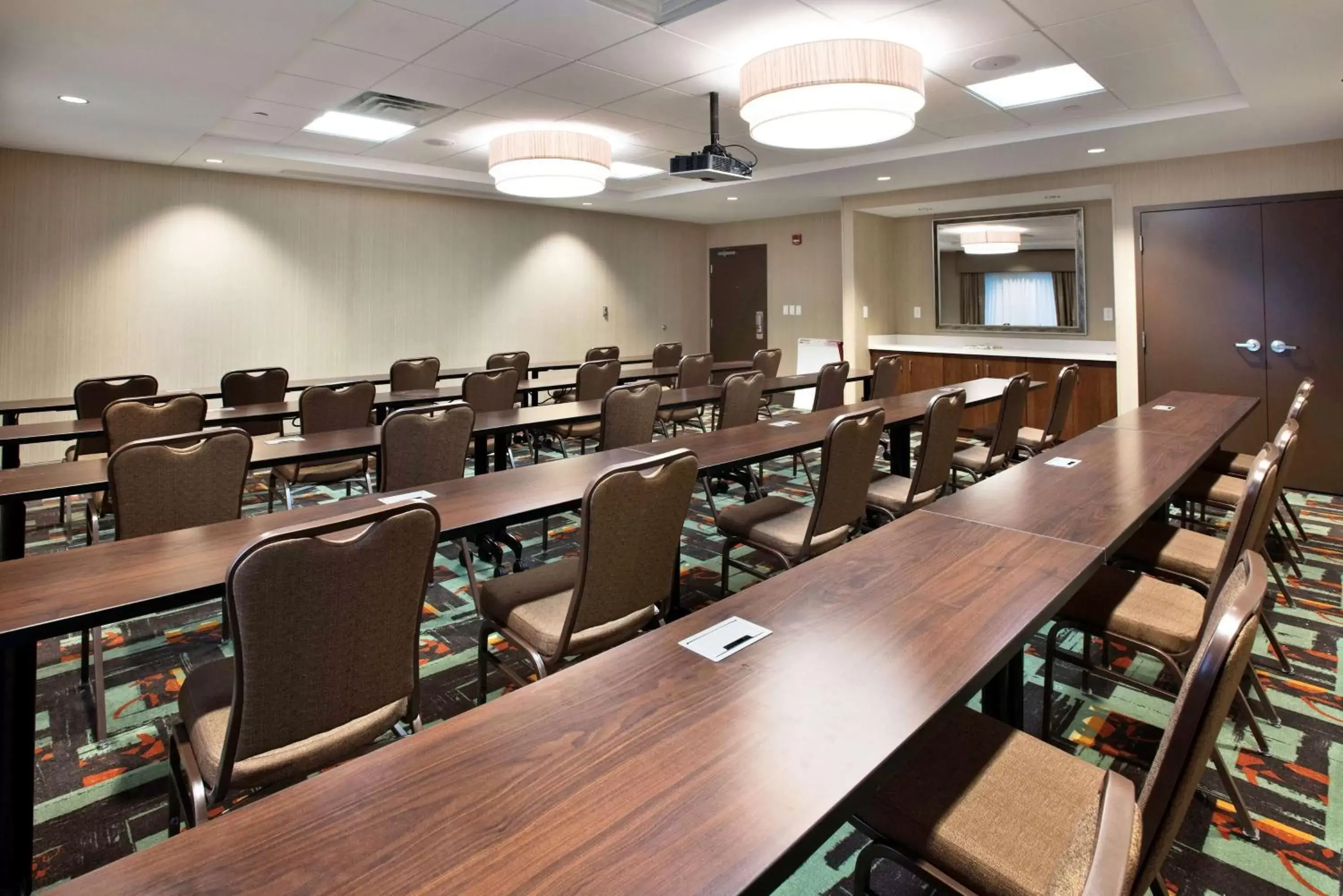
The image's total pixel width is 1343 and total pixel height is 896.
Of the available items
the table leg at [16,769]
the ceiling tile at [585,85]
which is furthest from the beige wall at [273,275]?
the table leg at [16,769]

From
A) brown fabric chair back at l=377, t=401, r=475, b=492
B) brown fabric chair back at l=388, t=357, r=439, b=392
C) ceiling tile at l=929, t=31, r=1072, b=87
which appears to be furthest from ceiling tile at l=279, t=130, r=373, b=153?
ceiling tile at l=929, t=31, r=1072, b=87

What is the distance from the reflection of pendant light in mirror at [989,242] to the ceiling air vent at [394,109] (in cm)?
563

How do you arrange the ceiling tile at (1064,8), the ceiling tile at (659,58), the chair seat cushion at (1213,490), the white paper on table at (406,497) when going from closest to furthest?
the white paper on table at (406,497), the chair seat cushion at (1213,490), the ceiling tile at (1064,8), the ceiling tile at (659,58)

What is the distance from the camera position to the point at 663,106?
16.3ft

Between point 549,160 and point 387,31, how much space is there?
5.15 feet

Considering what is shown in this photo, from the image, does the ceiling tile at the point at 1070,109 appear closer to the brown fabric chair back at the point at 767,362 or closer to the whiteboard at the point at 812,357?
the brown fabric chair back at the point at 767,362

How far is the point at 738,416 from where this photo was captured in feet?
15.6

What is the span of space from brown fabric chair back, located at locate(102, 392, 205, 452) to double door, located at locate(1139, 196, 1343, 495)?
6.71m

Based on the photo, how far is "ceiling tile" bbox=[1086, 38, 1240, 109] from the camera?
3.94m

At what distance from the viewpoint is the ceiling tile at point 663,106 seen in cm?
471

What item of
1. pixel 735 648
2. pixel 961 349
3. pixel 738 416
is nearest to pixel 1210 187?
pixel 961 349

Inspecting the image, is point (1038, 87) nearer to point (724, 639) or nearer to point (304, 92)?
point (304, 92)

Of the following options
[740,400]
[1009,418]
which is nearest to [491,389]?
[740,400]

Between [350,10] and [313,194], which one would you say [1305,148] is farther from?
[313,194]
